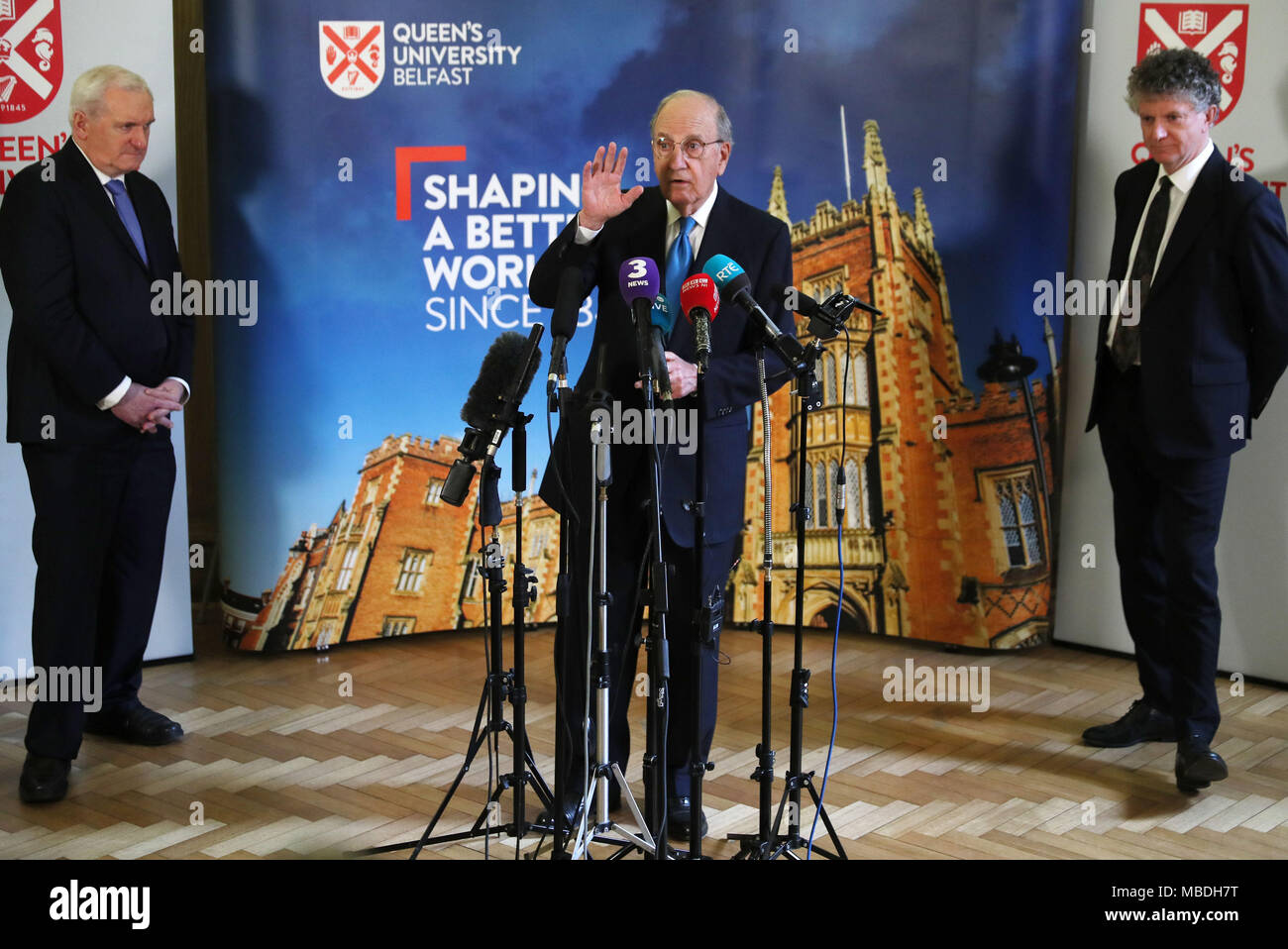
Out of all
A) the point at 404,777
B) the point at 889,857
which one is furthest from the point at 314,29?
the point at 889,857

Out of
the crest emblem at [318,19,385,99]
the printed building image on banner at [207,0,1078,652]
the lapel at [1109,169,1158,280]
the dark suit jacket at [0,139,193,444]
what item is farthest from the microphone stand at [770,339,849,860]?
the crest emblem at [318,19,385,99]

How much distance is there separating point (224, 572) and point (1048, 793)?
2.89 metres

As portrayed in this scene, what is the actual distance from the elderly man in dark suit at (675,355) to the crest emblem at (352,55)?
69.2 inches

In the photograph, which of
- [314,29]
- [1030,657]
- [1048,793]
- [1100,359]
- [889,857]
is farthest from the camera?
[1030,657]

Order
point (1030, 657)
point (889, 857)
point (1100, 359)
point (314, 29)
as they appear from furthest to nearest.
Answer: point (1030, 657)
point (314, 29)
point (1100, 359)
point (889, 857)

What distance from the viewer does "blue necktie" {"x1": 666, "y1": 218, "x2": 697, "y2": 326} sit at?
3.26 metres

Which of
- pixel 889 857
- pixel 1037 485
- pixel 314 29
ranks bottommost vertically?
pixel 889 857

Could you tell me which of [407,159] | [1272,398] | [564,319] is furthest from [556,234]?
[1272,398]

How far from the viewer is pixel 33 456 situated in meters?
3.94

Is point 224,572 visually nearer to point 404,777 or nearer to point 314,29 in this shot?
point 404,777

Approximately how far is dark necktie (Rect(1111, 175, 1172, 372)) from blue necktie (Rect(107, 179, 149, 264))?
288 centimetres

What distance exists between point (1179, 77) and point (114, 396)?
3068 millimetres

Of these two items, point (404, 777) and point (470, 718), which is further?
point (470, 718)

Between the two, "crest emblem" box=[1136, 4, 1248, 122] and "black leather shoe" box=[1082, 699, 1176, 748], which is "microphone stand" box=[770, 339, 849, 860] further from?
"crest emblem" box=[1136, 4, 1248, 122]
